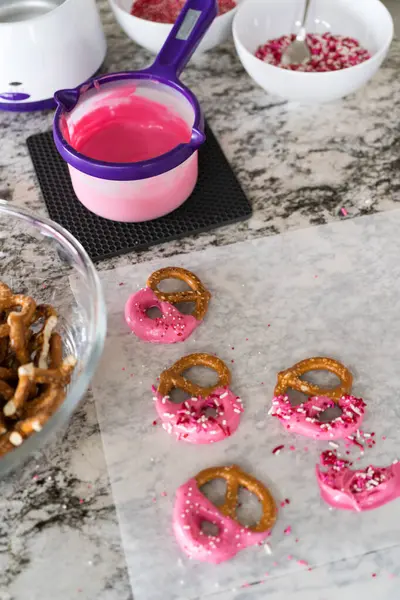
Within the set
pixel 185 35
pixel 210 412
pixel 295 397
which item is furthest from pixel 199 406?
pixel 185 35

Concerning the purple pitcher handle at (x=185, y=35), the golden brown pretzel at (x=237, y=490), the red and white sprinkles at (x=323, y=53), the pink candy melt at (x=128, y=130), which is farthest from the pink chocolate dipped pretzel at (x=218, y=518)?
the red and white sprinkles at (x=323, y=53)

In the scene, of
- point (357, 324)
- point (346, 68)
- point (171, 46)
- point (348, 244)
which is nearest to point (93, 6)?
point (171, 46)

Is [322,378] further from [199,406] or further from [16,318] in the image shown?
[16,318]

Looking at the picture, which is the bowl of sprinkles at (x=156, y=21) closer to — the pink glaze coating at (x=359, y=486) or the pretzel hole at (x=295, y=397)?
the pretzel hole at (x=295, y=397)

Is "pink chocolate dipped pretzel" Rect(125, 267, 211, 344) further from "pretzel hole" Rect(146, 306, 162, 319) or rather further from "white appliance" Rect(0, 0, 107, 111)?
"white appliance" Rect(0, 0, 107, 111)

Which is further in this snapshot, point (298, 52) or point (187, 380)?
point (298, 52)

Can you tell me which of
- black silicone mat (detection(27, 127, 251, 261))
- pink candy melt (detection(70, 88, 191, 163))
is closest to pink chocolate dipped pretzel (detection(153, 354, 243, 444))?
black silicone mat (detection(27, 127, 251, 261))
